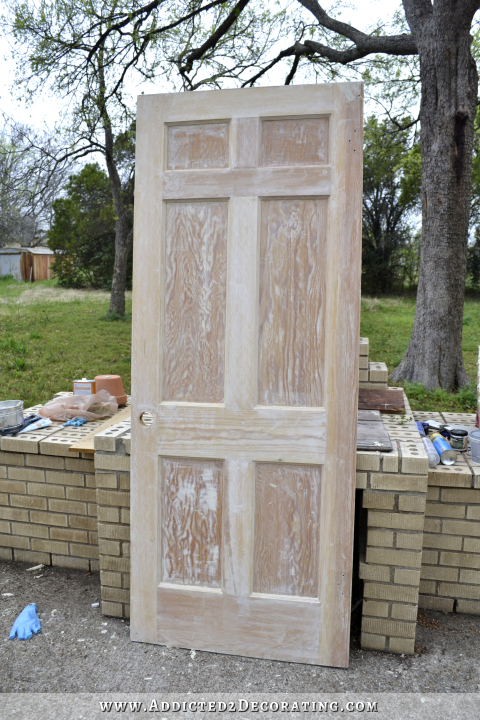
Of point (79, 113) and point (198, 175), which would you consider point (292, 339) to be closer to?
point (198, 175)

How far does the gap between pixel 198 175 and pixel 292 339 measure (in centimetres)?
80

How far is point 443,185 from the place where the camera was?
6.89 metres

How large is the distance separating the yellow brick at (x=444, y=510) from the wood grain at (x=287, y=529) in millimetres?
686

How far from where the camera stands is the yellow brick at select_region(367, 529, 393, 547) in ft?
7.79

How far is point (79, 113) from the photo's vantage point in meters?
10.7

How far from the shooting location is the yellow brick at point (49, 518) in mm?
3123

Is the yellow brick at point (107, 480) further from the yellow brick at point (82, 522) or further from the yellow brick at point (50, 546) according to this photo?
the yellow brick at point (50, 546)

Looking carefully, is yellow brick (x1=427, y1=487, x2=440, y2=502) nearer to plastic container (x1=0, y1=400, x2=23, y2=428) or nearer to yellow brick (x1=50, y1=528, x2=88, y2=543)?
yellow brick (x1=50, y1=528, x2=88, y2=543)

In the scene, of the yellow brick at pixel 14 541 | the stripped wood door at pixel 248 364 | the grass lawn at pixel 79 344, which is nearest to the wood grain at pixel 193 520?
the stripped wood door at pixel 248 364

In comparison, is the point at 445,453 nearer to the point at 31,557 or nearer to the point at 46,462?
the point at 46,462

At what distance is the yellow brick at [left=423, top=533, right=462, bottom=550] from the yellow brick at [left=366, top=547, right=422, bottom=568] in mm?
310

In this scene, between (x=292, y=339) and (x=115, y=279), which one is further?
(x=115, y=279)

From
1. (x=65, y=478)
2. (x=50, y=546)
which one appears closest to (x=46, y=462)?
(x=65, y=478)

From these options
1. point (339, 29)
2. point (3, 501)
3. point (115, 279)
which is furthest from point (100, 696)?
point (115, 279)
